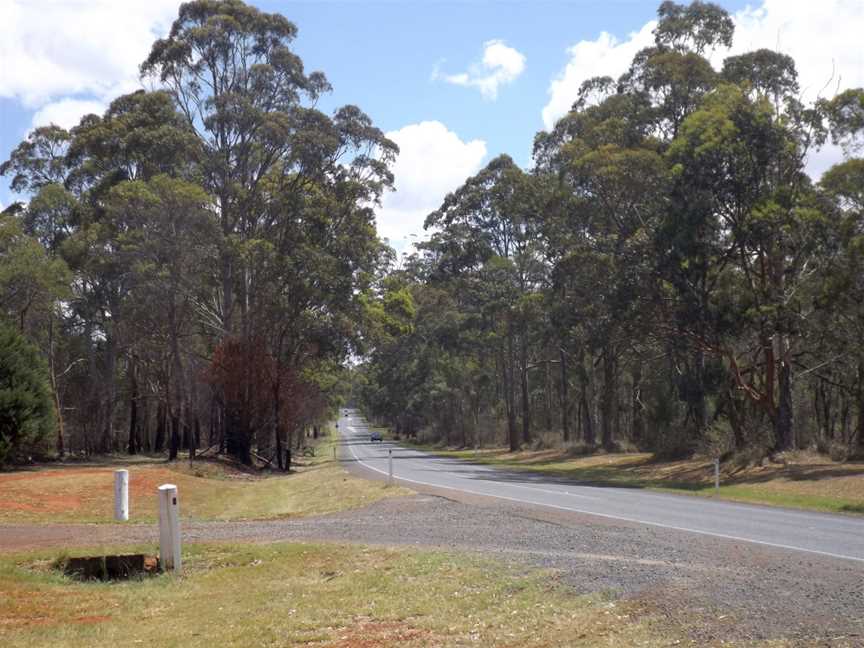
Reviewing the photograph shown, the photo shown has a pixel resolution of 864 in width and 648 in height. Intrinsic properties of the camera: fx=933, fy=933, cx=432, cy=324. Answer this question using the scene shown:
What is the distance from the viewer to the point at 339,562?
41.8ft

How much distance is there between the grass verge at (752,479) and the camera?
2461cm

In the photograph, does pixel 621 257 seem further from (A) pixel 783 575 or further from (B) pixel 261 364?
(A) pixel 783 575

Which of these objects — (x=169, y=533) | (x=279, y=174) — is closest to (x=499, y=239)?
(x=279, y=174)

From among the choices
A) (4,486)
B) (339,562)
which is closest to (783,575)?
(339,562)

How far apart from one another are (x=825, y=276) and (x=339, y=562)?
83.8ft

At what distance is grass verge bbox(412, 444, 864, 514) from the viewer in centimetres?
2461

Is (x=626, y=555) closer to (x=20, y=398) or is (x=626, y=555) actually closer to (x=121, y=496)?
(x=121, y=496)

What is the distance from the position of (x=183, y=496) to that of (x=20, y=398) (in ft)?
31.7

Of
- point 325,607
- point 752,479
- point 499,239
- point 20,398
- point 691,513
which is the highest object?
point 499,239

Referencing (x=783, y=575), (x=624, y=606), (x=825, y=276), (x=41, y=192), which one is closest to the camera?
(x=624, y=606)

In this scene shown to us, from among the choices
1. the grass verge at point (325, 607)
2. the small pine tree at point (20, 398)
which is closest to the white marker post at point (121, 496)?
the grass verge at point (325, 607)

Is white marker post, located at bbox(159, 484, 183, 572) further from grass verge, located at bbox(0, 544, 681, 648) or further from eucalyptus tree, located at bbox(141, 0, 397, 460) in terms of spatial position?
eucalyptus tree, located at bbox(141, 0, 397, 460)

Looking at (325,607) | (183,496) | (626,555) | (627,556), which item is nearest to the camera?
(325,607)

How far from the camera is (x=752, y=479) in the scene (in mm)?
30688
